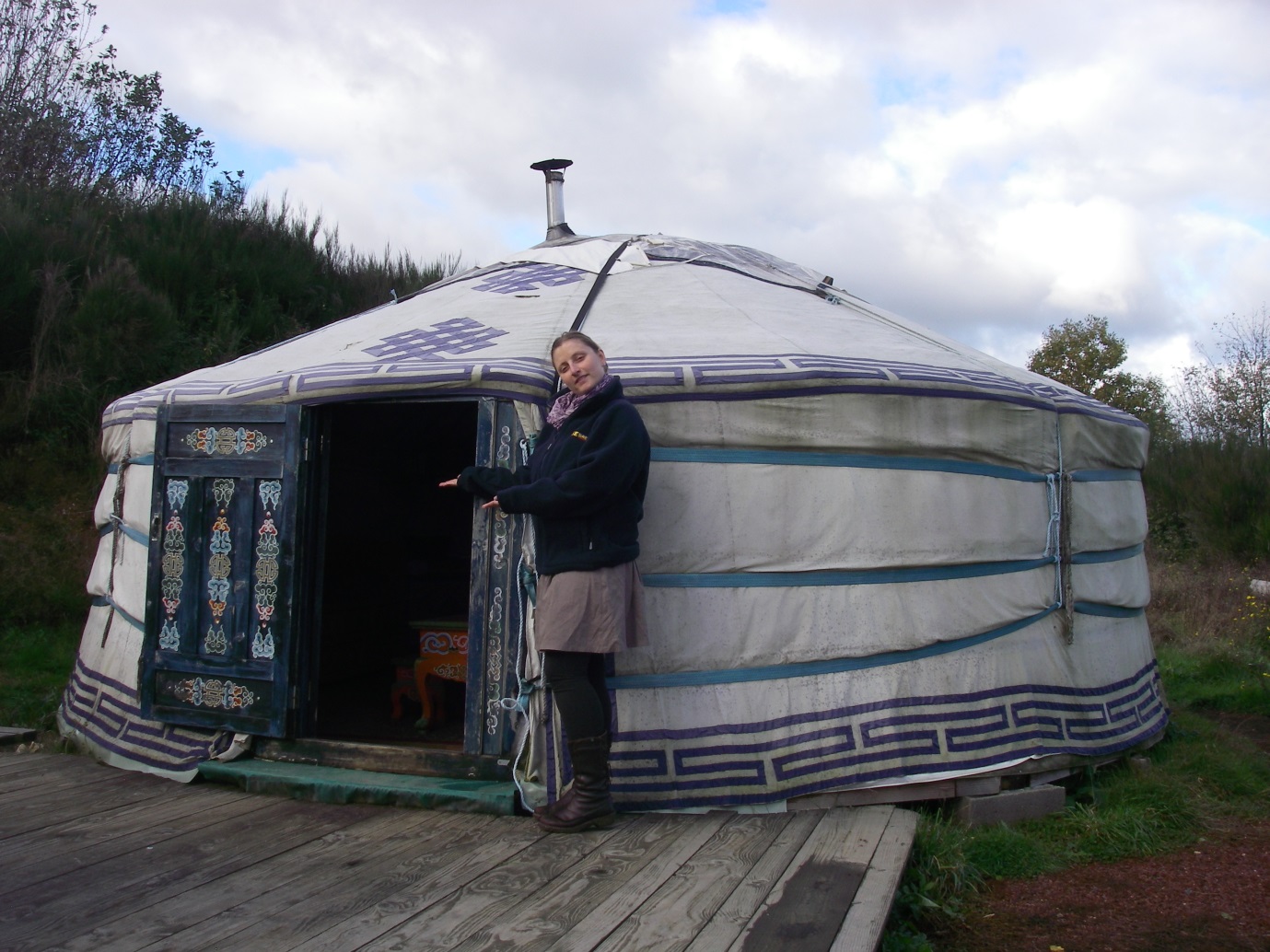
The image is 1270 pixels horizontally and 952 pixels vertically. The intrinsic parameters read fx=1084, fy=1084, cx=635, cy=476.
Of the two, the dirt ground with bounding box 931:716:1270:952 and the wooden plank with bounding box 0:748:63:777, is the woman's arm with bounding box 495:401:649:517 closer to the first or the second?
the dirt ground with bounding box 931:716:1270:952

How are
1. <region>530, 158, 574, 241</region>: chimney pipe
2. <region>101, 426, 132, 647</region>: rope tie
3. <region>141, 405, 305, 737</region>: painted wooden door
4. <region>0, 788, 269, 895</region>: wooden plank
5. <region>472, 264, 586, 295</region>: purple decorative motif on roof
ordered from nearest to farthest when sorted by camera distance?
<region>0, 788, 269, 895</region>: wooden plank, <region>141, 405, 305, 737</region>: painted wooden door, <region>101, 426, 132, 647</region>: rope tie, <region>472, 264, 586, 295</region>: purple decorative motif on roof, <region>530, 158, 574, 241</region>: chimney pipe

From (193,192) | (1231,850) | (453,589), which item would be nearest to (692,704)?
(1231,850)

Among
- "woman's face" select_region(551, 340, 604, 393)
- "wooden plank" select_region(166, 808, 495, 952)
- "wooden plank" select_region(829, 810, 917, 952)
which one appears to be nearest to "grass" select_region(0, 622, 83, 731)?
"wooden plank" select_region(166, 808, 495, 952)

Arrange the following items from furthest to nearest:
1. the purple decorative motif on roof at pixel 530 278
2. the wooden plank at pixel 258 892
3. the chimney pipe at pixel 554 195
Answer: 1. the chimney pipe at pixel 554 195
2. the purple decorative motif on roof at pixel 530 278
3. the wooden plank at pixel 258 892

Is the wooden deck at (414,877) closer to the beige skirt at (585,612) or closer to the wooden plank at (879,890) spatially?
the wooden plank at (879,890)

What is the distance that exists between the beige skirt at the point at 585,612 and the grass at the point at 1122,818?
0.90m

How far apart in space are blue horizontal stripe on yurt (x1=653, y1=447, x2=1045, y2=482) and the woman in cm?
37

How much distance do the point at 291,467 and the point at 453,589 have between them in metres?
2.32

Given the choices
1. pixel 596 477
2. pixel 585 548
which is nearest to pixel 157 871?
pixel 585 548

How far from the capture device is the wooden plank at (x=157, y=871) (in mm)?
2074

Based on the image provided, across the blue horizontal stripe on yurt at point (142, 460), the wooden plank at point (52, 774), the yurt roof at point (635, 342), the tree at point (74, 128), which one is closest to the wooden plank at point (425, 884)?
the yurt roof at point (635, 342)

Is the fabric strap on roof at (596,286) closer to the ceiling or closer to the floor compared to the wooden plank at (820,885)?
closer to the ceiling

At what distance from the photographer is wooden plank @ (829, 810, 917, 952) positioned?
2057 mm

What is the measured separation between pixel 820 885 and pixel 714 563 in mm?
952
